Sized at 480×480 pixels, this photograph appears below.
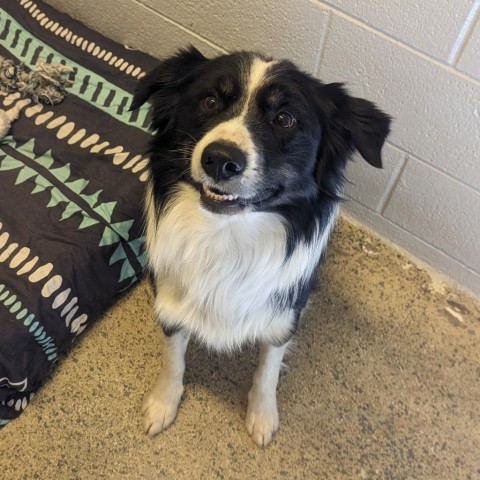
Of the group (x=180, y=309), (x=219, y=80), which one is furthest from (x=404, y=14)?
(x=180, y=309)

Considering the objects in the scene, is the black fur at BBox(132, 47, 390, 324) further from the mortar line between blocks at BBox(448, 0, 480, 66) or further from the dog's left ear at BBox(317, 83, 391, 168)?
the mortar line between blocks at BBox(448, 0, 480, 66)

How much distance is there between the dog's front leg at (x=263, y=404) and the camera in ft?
5.44

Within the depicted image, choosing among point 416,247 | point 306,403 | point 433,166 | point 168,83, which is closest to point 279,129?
point 168,83

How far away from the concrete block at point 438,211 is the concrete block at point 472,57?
1.31 ft

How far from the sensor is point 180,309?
1.51 meters

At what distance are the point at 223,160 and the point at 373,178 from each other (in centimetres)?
116

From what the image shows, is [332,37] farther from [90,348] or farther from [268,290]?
[90,348]

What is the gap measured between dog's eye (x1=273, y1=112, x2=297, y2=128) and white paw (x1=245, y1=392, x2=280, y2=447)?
0.92 metres

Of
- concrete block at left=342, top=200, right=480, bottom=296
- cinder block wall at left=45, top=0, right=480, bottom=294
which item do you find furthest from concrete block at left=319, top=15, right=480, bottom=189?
concrete block at left=342, top=200, right=480, bottom=296

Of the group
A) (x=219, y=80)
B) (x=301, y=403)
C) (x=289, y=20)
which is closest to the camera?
(x=219, y=80)

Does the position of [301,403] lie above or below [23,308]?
below

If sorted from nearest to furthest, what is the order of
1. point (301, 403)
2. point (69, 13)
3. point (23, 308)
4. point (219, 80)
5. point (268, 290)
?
point (219, 80) < point (268, 290) < point (23, 308) < point (301, 403) < point (69, 13)

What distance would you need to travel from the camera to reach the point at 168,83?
1.37 meters

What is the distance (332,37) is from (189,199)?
0.97m
